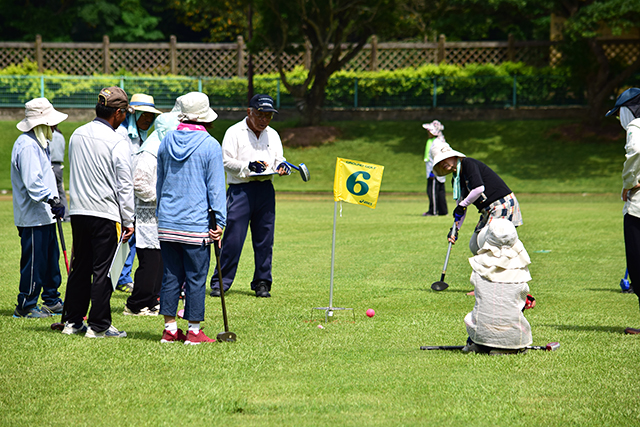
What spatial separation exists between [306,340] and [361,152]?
23.4m

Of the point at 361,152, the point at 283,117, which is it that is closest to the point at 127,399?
the point at 361,152

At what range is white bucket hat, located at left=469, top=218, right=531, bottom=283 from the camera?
5.90 m

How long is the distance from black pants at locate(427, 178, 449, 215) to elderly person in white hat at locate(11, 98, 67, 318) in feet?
37.1

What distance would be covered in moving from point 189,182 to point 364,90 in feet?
91.6

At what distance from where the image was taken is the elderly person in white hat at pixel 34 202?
23.8 ft

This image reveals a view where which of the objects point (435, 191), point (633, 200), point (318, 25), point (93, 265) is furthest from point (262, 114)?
point (318, 25)

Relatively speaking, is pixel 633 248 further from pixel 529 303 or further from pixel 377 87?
pixel 377 87

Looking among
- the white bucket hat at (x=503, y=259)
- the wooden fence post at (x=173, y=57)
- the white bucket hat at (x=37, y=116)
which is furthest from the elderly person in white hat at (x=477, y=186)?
the wooden fence post at (x=173, y=57)

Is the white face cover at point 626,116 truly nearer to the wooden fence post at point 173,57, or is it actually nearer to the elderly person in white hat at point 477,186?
the elderly person in white hat at point 477,186

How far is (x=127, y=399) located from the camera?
15.9ft

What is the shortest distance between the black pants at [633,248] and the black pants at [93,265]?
16.0 ft

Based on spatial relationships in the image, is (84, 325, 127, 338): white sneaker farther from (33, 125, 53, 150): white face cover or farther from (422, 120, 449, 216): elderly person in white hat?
(422, 120, 449, 216): elderly person in white hat

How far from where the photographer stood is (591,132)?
97.6 feet

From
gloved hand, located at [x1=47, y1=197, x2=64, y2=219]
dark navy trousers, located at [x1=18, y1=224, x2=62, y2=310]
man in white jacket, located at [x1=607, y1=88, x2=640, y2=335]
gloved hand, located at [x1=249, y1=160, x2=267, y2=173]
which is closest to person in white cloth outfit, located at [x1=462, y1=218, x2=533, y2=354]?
man in white jacket, located at [x1=607, y1=88, x2=640, y2=335]
